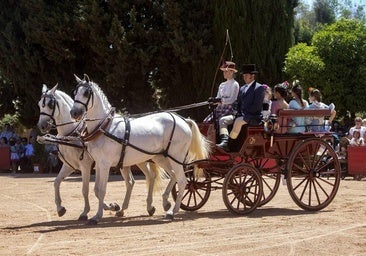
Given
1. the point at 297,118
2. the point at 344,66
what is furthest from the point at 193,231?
the point at 344,66

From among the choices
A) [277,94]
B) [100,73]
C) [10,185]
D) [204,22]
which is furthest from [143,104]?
[277,94]

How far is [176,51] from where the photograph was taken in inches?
1040

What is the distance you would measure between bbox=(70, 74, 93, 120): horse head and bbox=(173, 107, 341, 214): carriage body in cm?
213

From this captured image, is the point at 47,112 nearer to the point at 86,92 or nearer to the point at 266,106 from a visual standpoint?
the point at 86,92

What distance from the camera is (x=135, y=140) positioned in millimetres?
12062

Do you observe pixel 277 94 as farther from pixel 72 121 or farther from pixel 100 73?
pixel 100 73

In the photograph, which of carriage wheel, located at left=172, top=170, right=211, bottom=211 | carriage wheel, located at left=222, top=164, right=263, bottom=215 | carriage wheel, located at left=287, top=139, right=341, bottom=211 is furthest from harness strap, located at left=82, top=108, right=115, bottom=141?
carriage wheel, located at left=287, top=139, right=341, bottom=211

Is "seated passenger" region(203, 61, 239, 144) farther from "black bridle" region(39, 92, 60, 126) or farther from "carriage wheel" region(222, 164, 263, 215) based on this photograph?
"black bridle" region(39, 92, 60, 126)

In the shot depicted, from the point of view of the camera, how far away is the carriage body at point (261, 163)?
40.7ft

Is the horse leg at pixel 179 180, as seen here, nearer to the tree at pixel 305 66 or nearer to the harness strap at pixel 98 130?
the harness strap at pixel 98 130

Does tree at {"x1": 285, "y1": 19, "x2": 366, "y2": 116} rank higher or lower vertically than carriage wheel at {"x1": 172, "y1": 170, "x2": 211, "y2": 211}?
higher

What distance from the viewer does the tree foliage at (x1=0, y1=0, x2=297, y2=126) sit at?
87.8ft

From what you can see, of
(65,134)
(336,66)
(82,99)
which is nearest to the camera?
(82,99)

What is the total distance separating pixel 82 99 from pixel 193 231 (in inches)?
108
